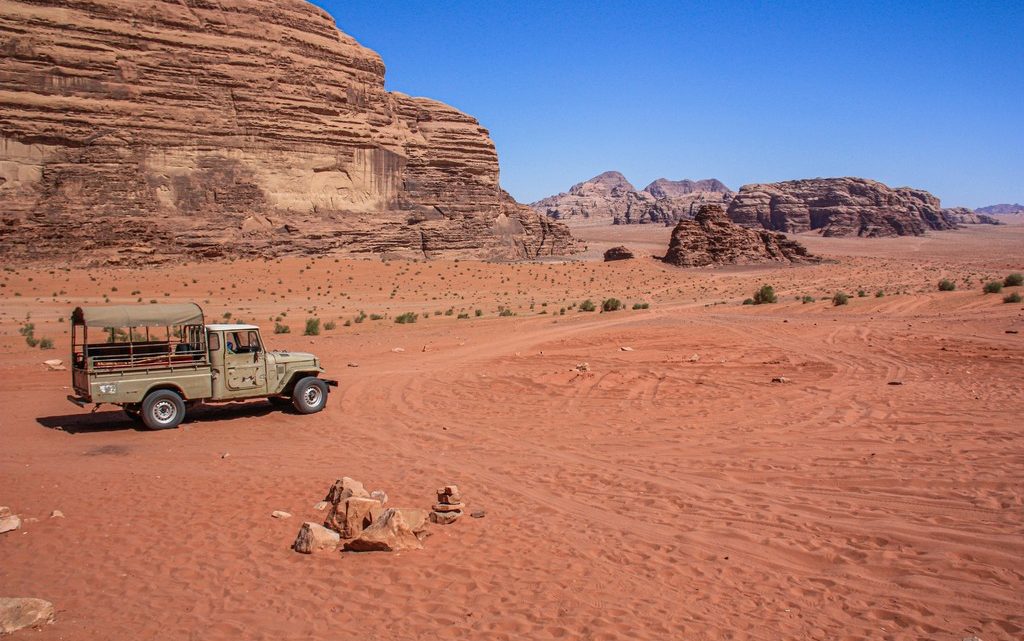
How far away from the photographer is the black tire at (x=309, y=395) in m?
12.3

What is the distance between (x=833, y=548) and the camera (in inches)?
248

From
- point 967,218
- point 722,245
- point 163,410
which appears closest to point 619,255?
point 722,245

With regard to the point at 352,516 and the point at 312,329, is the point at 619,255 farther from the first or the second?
the point at 352,516

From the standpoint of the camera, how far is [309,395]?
41.2 ft

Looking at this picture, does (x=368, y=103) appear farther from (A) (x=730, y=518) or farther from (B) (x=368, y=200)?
(A) (x=730, y=518)

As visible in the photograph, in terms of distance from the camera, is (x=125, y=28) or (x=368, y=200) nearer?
(x=125, y=28)

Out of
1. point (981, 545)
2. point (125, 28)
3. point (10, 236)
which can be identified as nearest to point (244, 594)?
point (981, 545)

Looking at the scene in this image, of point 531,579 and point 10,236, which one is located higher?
point 10,236

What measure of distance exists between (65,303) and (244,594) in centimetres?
3299

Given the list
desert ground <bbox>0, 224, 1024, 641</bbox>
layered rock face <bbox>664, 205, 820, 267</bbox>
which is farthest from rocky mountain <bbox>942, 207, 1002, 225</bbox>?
desert ground <bbox>0, 224, 1024, 641</bbox>

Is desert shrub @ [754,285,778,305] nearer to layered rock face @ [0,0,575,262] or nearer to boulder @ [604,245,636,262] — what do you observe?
boulder @ [604,245,636,262]

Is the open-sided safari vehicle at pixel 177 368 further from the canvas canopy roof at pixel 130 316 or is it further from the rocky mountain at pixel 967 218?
the rocky mountain at pixel 967 218

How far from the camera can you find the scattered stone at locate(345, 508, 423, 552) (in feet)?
20.7

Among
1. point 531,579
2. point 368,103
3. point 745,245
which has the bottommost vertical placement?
point 531,579
